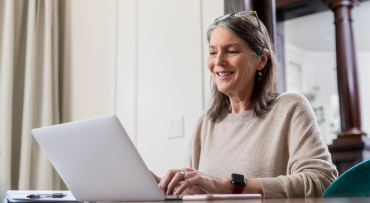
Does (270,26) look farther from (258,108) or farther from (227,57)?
(258,108)

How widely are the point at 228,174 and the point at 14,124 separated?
1.80 meters

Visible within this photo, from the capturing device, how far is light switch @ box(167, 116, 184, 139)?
7.09ft

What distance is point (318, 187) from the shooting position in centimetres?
116

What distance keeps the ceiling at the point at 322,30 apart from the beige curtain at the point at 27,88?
3.58 m

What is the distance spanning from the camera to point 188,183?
3.08ft

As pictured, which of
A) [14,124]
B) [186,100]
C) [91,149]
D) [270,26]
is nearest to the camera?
[91,149]

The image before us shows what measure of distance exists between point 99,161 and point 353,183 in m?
0.53

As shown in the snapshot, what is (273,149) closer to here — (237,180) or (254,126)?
(254,126)

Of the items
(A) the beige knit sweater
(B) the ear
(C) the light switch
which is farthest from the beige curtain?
(B) the ear

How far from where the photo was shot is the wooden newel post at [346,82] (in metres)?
3.13

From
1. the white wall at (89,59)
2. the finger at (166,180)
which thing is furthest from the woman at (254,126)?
the white wall at (89,59)

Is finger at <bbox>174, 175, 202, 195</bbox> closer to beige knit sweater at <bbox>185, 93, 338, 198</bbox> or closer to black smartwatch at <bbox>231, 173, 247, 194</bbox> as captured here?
black smartwatch at <bbox>231, 173, 247, 194</bbox>

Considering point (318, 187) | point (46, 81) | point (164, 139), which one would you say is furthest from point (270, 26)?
point (46, 81)

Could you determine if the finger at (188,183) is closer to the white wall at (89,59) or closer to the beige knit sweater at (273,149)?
the beige knit sweater at (273,149)
